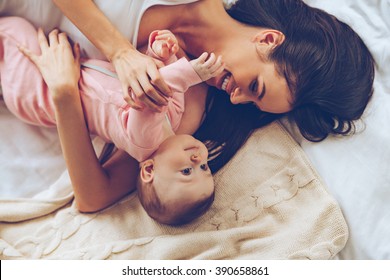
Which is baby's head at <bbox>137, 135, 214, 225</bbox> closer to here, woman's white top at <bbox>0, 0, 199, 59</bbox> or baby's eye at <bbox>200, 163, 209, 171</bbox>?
baby's eye at <bbox>200, 163, 209, 171</bbox>

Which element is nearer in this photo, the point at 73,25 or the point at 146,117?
the point at 146,117

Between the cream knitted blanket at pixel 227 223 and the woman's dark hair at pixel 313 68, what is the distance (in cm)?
5

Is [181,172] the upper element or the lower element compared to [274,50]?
lower

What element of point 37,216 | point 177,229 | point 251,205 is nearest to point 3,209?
point 37,216

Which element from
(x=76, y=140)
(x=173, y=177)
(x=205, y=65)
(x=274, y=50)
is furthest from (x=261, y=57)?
(x=76, y=140)

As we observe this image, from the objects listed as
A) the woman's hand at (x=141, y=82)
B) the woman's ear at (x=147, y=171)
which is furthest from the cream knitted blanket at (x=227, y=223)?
the woman's hand at (x=141, y=82)

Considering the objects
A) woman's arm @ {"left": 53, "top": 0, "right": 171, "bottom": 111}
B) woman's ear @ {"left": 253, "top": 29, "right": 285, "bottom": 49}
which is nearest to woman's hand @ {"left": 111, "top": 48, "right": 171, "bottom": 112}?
woman's arm @ {"left": 53, "top": 0, "right": 171, "bottom": 111}

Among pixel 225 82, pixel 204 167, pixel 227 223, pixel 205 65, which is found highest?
pixel 205 65

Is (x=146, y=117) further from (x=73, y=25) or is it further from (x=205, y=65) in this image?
(x=73, y=25)

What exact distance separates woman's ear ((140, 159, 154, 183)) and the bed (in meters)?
0.11

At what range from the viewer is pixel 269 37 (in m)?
0.95

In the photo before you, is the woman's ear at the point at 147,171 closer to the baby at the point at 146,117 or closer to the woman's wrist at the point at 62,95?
the baby at the point at 146,117

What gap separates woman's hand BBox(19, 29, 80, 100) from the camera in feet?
2.96

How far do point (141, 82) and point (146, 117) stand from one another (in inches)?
2.4
